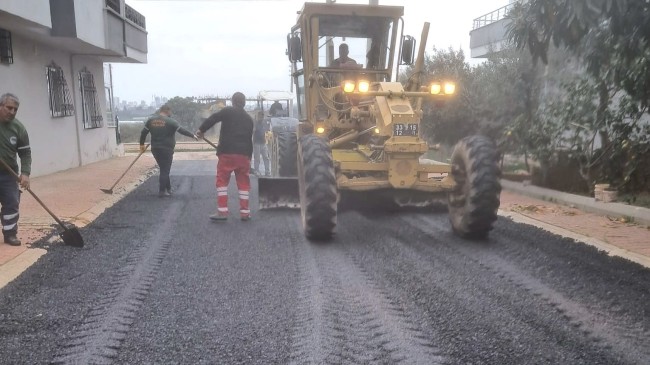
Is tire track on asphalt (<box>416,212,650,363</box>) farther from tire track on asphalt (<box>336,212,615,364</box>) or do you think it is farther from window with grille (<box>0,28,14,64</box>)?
window with grille (<box>0,28,14,64</box>)

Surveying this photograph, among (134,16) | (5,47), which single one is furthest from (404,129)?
(134,16)

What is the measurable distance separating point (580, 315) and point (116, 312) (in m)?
3.48

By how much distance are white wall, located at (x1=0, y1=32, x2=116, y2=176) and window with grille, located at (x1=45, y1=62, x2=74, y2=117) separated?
0.54 feet

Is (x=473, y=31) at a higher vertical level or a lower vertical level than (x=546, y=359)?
higher

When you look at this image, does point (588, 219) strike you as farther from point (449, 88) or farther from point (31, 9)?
point (31, 9)

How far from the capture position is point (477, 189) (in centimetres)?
646

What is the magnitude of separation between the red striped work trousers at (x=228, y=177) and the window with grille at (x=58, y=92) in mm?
8084

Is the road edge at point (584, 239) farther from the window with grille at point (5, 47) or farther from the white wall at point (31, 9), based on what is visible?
the window with grille at point (5, 47)

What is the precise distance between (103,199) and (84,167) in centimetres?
644

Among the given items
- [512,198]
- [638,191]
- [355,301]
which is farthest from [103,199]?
[638,191]

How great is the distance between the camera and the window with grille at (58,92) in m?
14.2

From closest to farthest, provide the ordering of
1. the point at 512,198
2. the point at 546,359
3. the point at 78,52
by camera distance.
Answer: the point at 546,359
the point at 512,198
the point at 78,52

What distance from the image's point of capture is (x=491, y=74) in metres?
12.4

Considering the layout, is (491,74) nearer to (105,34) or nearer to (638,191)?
(638,191)
